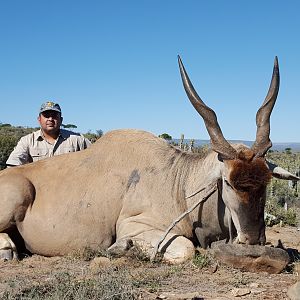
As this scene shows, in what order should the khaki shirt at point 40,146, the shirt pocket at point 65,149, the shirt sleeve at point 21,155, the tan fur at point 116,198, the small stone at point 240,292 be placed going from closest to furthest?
the small stone at point 240,292 < the tan fur at point 116,198 < the shirt sleeve at point 21,155 < the khaki shirt at point 40,146 < the shirt pocket at point 65,149

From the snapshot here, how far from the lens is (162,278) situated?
452 centimetres

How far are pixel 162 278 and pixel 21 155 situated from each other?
4028mm

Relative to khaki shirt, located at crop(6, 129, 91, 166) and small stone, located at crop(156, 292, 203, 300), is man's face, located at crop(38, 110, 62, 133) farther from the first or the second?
small stone, located at crop(156, 292, 203, 300)

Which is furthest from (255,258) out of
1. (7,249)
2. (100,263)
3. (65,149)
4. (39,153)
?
(39,153)

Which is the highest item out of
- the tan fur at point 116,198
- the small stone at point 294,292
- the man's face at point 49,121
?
the man's face at point 49,121

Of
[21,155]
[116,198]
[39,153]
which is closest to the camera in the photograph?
[116,198]

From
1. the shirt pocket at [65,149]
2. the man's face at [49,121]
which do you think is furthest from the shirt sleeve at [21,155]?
the shirt pocket at [65,149]

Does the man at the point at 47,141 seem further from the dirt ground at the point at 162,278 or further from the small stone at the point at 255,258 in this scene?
the small stone at the point at 255,258

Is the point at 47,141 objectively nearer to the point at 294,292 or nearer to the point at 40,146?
the point at 40,146

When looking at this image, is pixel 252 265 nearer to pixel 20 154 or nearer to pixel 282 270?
pixel 282 270

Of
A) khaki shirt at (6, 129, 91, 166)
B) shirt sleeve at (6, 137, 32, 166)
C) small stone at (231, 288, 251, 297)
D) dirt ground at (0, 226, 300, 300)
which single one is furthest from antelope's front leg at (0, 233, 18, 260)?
small stone at (231, 288, 251, 297)

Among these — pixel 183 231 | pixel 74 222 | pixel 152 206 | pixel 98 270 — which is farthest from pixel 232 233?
pixel 74 222

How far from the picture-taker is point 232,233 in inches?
208

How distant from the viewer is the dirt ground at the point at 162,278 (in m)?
4.00
